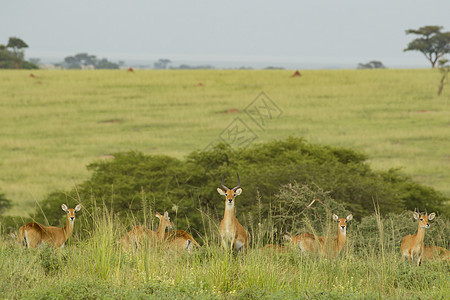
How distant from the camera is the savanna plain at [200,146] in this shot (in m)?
6.76

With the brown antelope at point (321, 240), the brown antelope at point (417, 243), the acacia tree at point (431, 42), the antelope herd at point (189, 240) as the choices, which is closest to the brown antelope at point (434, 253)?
the antelope herd at point (189, 240)

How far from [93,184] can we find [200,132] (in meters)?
19.1

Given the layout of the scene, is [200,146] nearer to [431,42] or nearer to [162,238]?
[162,238]

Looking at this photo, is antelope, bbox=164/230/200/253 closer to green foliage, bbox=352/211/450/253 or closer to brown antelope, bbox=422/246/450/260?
green foliage, bbox=352/211/450/253

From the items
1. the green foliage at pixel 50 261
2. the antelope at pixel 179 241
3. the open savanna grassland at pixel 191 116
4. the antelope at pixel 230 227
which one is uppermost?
the antelope at pixel 230 227

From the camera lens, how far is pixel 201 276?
270 inches

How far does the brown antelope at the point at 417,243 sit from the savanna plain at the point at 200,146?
0.33 m

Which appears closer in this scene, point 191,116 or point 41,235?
point 41,235

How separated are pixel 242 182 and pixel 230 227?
25.6 feet

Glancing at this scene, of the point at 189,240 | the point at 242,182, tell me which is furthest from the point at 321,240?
the point at 242,182

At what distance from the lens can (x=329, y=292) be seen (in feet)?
21.0

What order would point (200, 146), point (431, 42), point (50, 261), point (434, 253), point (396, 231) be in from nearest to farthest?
1. point (50, 261)
2. point (434, 253)
3. point (396, 231)
4. point (200, 146)
5. point (431, 42)

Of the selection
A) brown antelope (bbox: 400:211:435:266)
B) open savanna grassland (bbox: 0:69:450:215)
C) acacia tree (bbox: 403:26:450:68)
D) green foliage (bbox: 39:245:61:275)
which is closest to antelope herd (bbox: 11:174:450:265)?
brown antelope (bbox: 400:211:435:266)

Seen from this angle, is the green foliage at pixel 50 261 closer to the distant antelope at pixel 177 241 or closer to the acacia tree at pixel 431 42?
the distant antelope at pixel 177 241
